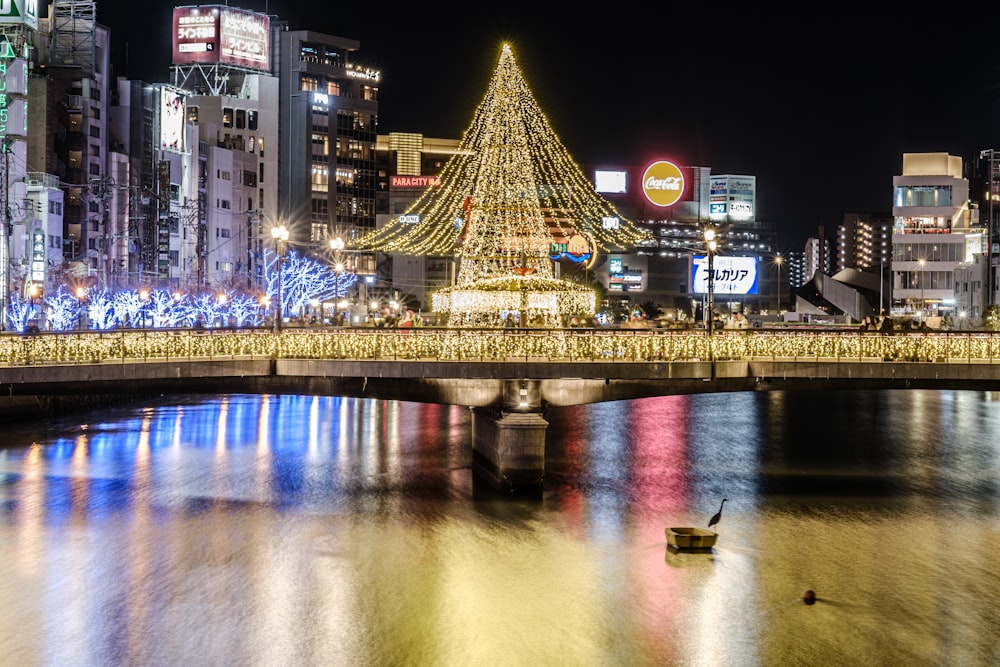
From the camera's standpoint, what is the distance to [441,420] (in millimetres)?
73375

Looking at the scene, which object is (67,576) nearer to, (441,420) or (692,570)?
(692,570)

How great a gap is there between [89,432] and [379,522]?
29.3 metres

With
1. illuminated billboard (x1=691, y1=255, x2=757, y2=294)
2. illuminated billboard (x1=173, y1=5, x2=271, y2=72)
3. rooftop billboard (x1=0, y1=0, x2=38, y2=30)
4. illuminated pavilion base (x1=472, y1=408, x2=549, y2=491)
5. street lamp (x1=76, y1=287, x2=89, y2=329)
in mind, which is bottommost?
illuminated pavilion base (x1=472, y1=408, x2=549, y2=491)

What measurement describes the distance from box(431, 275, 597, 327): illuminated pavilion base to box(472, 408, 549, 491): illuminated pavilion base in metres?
14.6

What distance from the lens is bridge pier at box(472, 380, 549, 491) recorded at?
44938mm

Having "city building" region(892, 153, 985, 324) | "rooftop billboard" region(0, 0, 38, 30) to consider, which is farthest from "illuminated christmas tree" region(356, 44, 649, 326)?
"city building" region(892, 153, 985, 324)

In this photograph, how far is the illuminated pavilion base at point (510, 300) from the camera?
2443 inches

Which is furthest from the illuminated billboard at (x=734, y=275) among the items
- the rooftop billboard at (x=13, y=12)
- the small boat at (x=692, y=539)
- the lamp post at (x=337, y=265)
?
the small boat at (x=692, y=539)

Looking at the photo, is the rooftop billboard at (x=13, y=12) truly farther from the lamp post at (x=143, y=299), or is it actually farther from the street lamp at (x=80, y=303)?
the lamp post at (x=143, y=299)

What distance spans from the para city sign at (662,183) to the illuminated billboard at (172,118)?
275 ft

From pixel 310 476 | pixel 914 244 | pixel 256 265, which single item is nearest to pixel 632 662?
pixel 310 476

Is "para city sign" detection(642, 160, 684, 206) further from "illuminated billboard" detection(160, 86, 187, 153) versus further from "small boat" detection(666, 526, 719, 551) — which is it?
"small boat" detection(666, 526, 719, 551)

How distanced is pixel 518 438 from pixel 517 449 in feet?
2.01

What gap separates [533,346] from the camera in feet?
143
